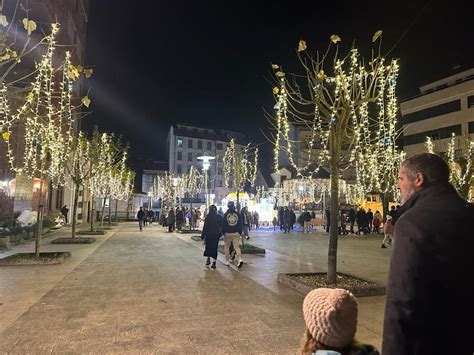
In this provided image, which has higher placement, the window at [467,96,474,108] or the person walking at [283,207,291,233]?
the window at [467,96,474,108]

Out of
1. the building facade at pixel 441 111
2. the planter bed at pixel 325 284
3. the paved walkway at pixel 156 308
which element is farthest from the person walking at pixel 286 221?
the building facade at pixel 441 111

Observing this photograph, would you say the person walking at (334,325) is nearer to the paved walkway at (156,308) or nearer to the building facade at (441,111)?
the paved walkway at (156,308)

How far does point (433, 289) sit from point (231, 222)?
9692 millimetres

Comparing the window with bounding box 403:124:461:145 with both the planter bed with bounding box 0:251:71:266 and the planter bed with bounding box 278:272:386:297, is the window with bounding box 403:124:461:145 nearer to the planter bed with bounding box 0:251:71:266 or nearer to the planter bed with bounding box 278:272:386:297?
the planter bed with bounding box 278:272:386:297

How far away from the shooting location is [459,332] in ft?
6.12

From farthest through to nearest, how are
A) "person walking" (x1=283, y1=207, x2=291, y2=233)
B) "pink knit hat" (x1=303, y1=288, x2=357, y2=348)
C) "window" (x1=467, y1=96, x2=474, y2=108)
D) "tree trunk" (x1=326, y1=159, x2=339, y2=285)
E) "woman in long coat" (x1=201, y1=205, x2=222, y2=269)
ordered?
1. "window" (x1=467, y1=96, x2=474, y2=108)
2. "person walking" (x1=283, y1=207, x2=291, y2=233)
3. "woman in long coat" (x1=201, y1=205, x2=222, y2=269)
4. "tree trunk" (x1=326, y1=159, x2=339, y2=285)
5. "pink knit hat" (x1=303, y1=288, x2=357, y2=348)

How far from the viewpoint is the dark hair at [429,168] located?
7.14ft

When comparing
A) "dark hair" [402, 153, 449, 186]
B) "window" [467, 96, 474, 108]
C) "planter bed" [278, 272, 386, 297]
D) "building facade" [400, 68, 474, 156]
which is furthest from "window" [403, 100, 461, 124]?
"dark hair" [402, 153, 449, 186]

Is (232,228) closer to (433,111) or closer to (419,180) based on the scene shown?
(419,180)

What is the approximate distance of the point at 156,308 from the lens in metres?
6.59

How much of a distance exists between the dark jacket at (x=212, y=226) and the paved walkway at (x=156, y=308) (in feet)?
3.38

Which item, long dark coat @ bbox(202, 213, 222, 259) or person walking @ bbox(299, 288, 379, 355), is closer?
person walking @ bbox(299, 288, 379, 355)

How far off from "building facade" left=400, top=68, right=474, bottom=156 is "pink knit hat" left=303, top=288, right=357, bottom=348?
1646 inches

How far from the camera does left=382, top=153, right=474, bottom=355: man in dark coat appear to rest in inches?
72.8
